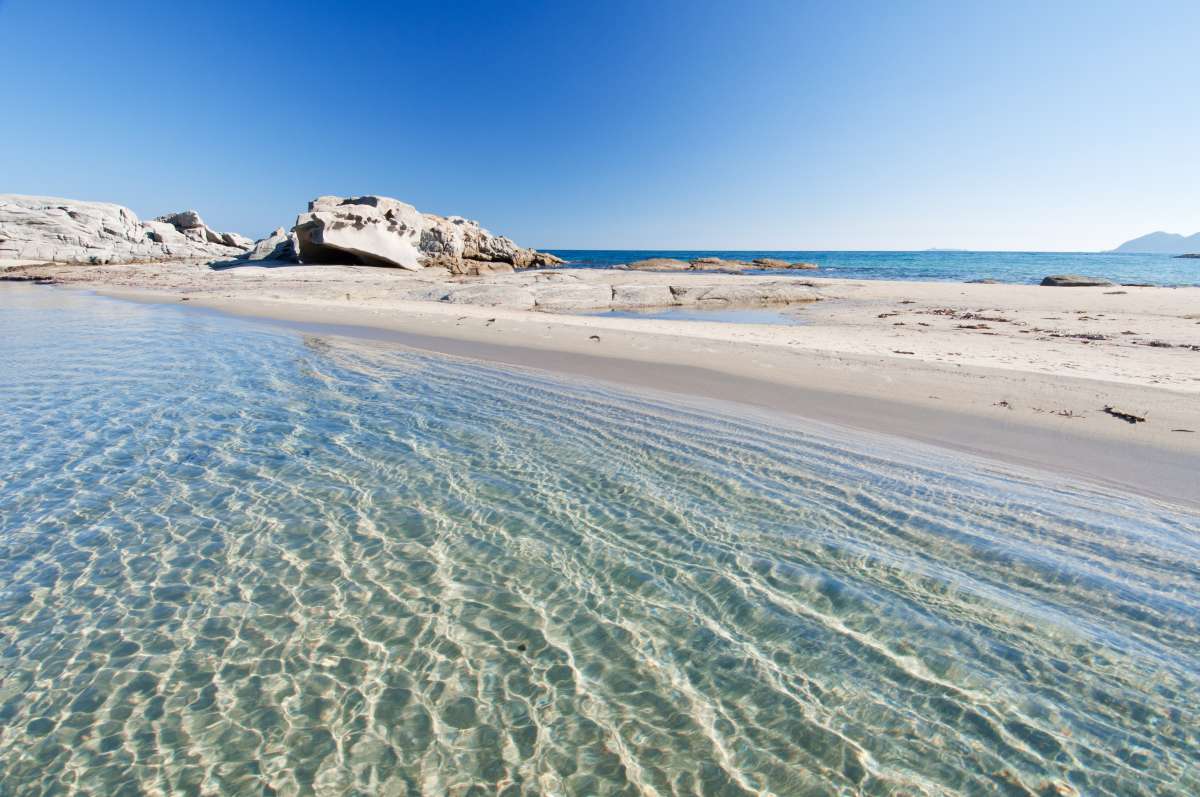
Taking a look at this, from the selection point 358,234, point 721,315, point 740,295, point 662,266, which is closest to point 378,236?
point 358,234

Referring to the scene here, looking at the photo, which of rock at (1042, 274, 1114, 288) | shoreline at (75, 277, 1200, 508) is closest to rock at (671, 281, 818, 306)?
shoreline at (75, 277, 1200, 508)

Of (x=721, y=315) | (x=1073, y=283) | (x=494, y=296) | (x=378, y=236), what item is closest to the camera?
(x=721, y=315)

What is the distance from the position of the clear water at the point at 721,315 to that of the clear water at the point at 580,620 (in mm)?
9851

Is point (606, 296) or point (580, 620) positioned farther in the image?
point (606, 296)

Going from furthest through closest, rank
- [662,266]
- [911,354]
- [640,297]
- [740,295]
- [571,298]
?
1. [662,266]
2. [740,295]
3. [640,297]
4. [571,298]
5. [911,354]

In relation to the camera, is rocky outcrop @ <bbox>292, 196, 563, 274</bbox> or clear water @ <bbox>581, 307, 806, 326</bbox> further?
rocky outcrop @ <bbox>292, 196, 563, 274</bbox>

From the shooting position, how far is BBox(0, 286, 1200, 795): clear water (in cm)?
214

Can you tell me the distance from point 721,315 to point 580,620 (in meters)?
14.4

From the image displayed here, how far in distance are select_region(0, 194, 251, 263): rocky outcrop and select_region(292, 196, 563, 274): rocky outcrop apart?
49.3ft

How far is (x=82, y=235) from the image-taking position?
34.0 m

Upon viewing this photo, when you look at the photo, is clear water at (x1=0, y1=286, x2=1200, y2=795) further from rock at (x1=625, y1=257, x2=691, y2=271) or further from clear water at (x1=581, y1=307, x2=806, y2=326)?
rock at (x1=625, y1=257, x2=691, y2=271)

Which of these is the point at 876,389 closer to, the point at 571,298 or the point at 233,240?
the point at 571,298

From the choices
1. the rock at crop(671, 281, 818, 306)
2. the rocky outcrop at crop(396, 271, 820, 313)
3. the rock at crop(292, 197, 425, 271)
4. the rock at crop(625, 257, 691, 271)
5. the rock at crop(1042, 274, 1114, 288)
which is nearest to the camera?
the rocky outcrop at crop(396, 271, 820, 313)

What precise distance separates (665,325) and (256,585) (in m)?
11.3
